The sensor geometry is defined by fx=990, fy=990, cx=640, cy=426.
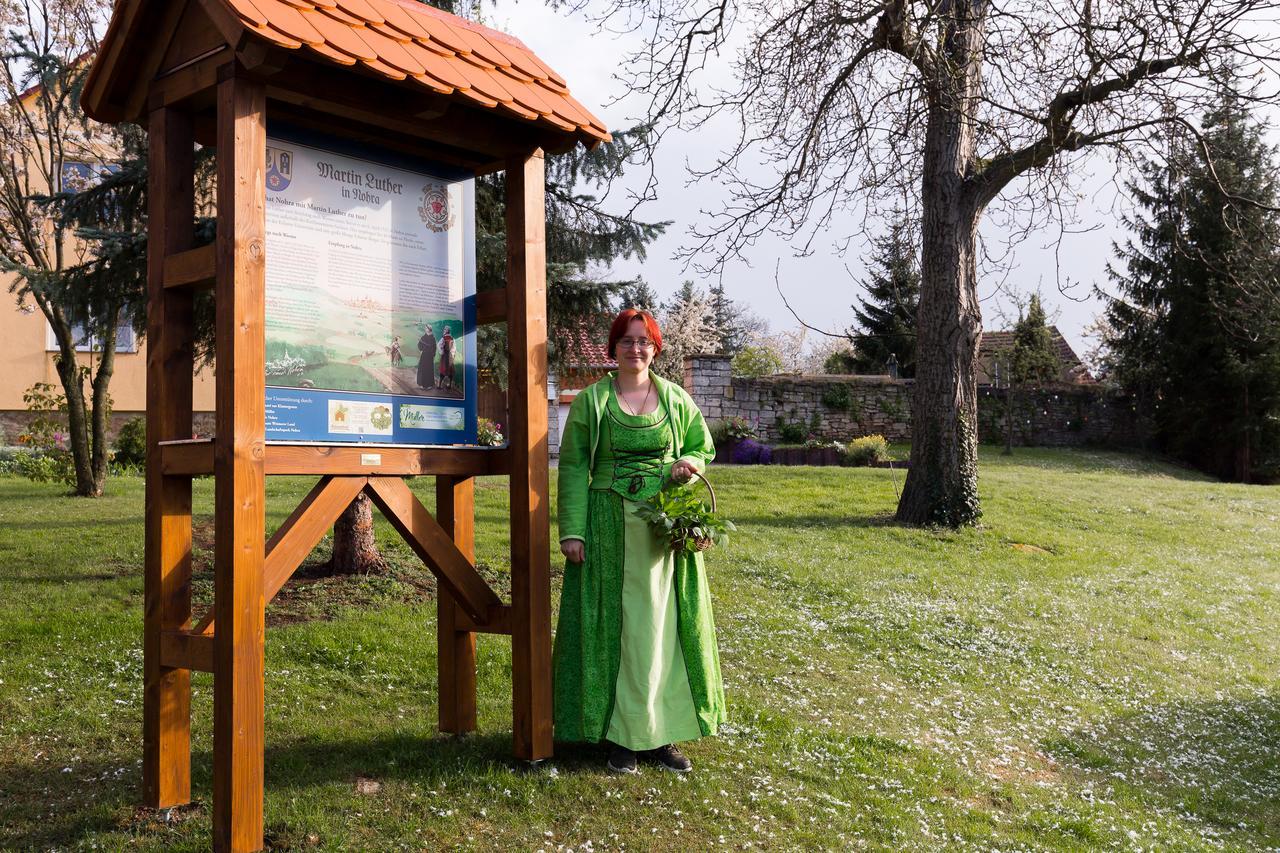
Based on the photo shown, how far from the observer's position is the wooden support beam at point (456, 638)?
193 inches

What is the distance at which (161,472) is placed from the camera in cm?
393

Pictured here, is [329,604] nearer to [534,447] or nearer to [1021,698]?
[534,447]

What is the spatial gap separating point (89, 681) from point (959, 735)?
5.03 m

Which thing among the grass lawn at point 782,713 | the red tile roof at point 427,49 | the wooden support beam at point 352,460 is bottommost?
the grass lawn at point 782,713

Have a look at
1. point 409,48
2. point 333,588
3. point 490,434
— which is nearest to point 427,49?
point 409,48

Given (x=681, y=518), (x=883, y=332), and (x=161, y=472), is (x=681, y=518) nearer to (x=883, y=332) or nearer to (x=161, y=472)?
(x=161, y=472)

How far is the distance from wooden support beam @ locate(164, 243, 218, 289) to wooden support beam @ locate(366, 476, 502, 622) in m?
1.02

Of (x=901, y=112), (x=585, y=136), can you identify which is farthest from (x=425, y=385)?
(x=901, y=112)

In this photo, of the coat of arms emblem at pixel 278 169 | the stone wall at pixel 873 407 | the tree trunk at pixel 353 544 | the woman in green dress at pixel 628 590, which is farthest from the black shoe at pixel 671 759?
the stone wall at pixel 873 407

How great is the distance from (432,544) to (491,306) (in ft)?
3.79

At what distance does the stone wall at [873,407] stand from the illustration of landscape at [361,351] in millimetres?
17793

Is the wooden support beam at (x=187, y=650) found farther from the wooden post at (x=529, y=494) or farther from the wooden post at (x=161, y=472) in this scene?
the wooden post at (x=529, y=494)

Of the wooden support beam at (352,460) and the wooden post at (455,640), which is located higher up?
the wooden support beam at (352,460)

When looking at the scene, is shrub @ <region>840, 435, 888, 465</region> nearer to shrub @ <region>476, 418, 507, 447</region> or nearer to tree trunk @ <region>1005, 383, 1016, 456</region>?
tree trunk @ <region>1005, 383, 1016, 456</region>
